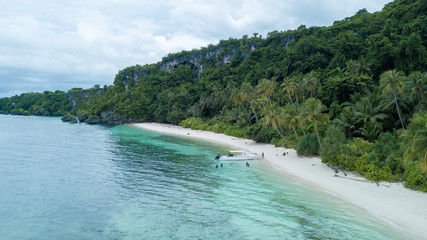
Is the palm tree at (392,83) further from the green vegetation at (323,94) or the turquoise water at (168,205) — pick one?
the turquoise water at (168,205)

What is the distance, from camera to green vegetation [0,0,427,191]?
30.5 m

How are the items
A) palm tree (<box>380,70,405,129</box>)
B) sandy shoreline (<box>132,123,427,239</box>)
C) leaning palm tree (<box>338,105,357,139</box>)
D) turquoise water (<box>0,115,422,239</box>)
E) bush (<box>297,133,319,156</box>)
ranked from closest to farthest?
→ turquoise water (<box>0,115,422,239</box>) < sandy shoreline (<box>132,123,427,239</box>) < palm tree (<box>380,70,405,129</box>) < bush (<box>297,133,319,156</box>) < leaning palm tree (<box>338,105,357,139</box>)

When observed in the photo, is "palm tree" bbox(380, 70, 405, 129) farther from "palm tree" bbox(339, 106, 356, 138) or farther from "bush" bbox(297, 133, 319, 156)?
"bush" bbox(297, 133, 319, 156)

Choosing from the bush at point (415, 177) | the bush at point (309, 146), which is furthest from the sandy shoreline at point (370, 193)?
the bush at point (309, 146)

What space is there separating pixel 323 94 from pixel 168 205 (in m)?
47.4

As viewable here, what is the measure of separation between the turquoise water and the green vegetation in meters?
8.37

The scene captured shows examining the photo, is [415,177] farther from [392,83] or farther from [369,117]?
[392,83]

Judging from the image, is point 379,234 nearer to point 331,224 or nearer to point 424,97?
point 331,224

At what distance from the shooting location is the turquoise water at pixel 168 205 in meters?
17.5

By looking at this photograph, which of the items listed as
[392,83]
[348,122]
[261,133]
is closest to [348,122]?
[348,122]

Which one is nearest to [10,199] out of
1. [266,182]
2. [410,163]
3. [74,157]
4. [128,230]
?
[128,230]

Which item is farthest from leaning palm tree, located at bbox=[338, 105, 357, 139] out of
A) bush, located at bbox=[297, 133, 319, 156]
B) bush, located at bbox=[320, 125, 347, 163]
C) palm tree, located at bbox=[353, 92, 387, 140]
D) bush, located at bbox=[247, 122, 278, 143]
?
A: bush, located at bbox=[247, 122, 278, 143]

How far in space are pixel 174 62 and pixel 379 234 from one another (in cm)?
15180

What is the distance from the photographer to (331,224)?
18531 mm
